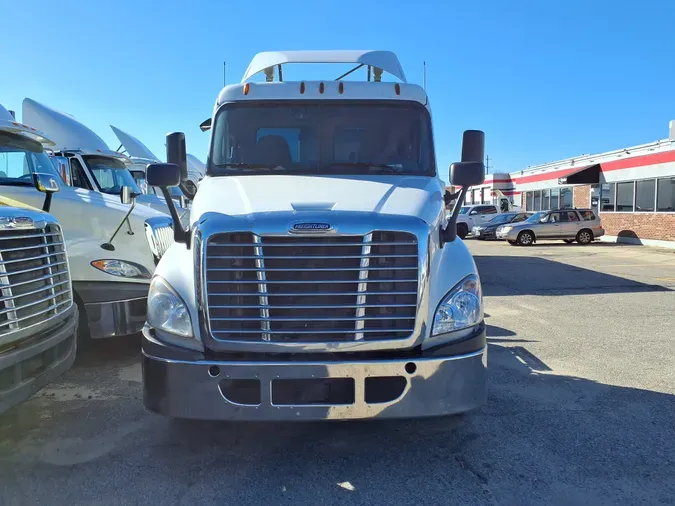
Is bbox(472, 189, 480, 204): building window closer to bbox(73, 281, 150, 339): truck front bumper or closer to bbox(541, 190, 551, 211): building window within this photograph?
bbox(541, 190, 551, 211): building window

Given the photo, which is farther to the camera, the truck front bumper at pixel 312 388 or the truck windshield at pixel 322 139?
the truck windshield at pixel 322 139

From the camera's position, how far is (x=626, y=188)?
25297mm

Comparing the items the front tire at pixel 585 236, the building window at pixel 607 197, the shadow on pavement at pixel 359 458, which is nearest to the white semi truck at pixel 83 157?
the shadow on pavement at pixel 359 458

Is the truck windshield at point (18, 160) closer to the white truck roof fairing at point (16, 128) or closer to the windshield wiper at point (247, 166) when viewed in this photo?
the white truck roof fairing at point (16, 128)

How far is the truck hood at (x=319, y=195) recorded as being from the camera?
3414 mm

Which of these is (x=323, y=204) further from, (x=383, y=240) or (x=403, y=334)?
(x=403, y=334)

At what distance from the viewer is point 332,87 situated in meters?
4.67

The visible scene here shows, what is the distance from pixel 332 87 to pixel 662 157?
22.5 m

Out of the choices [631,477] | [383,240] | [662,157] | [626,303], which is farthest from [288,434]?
[662,157]

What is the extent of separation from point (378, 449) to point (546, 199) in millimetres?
33299

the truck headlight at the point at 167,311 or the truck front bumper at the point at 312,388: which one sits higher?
the truck headlight at the point at 167,311

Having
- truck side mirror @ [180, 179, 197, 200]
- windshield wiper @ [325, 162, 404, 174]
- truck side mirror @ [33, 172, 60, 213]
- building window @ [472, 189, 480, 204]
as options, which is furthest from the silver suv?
building window @ [472, 189, 480, 204]

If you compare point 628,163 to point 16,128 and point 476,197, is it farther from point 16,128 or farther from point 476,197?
point 16,128

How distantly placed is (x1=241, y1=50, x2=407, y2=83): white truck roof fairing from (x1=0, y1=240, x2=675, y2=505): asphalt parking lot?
11.2 feet
